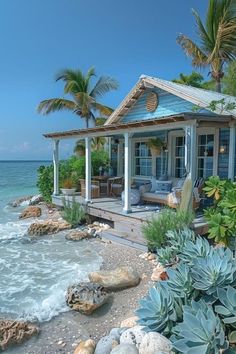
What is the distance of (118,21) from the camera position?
1336cm

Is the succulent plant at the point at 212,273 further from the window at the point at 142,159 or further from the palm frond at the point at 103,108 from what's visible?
the palm frond at the point at 103,108

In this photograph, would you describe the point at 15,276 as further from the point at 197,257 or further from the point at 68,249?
the point at 197,257

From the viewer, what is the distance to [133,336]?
3.68 metres

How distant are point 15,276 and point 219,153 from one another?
6.80m

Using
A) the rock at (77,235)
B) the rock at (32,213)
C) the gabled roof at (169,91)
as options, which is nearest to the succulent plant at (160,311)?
the rock at (77,235)

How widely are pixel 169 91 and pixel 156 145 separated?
6.70 feet

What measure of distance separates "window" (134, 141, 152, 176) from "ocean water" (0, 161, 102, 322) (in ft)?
15.1

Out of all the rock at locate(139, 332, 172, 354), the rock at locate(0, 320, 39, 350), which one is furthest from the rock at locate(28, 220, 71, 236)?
the rock at locate(139, 332, 172, 354)

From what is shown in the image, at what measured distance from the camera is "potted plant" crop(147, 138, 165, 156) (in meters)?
11.3

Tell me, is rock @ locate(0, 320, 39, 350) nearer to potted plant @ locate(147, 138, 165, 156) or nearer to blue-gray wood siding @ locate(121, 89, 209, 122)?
blue-gray wood siding @ locate(121, 89, 209, 122)

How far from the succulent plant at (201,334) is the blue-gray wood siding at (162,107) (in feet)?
24.7

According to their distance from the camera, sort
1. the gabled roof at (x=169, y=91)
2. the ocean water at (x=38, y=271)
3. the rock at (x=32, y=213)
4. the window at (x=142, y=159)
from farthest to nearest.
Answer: the rock at (x=32, y=213), the window at (x=142, y=159), the gabled roof at (x=169, y=91), the ocean water at (x=38, y=271)

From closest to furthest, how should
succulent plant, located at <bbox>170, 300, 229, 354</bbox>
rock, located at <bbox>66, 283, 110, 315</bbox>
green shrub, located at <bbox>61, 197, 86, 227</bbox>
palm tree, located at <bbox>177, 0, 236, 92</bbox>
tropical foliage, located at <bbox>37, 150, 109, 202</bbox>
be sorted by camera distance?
succulent plant, located at <bbox>170, 300, 229, 354</bbox>, rock, located at <bbox>66, 283, 110, 315</bbox>, green shrub, located at <bbox>61, 197, 86, 227</bbox>, tropical foliage, located at <bbox>37, 150, 109, 202</bbox>, palm tree, located at <bbox>177, 0, 236, 92</bbox>

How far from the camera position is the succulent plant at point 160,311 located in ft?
10.3
